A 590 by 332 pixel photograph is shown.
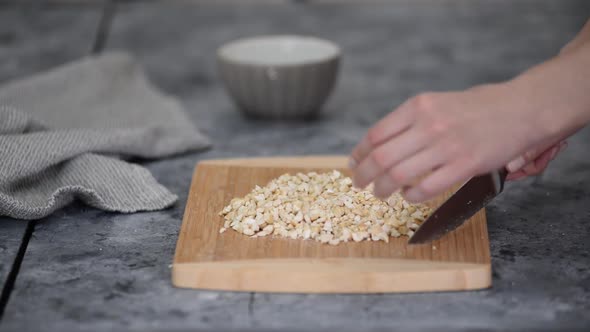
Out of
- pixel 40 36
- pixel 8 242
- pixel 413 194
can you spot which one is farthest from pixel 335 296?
pixel 40 36

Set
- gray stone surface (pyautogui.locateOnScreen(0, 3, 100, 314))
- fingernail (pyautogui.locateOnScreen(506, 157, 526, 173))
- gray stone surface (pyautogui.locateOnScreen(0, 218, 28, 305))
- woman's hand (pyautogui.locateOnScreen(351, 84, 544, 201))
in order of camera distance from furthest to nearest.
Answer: gray stone surface (pyautogui.locateOnScreen(0, 3, 100, 314)) → fingernail (pyautogui.locateOnScreen(506, 157, 526, 173)) → gray stone surface (pyautogui.locateOnScreen(0, 218, 28, 305)) → woman's hand (pyautogui.locateOnScreen(351, 84, 544, 201))

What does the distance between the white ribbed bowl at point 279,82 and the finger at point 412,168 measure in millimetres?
647

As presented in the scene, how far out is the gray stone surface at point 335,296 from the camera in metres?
0.90

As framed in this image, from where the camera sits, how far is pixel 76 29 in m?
2.20

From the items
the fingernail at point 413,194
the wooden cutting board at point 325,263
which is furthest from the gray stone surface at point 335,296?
the fingernail at point 413,194

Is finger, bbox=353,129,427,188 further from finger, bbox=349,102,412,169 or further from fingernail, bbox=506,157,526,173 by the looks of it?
fingernail, bbox=506,157,526,173

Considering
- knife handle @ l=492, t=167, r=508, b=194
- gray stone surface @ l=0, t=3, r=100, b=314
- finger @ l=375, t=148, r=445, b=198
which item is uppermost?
finger @ l=375, t=148, r=445, b=198

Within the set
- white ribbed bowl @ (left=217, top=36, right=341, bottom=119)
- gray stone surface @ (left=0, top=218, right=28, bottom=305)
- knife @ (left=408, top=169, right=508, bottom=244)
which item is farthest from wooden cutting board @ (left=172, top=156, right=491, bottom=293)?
white ribbed bowl @ (left=217, top=36, right=341, bottom=119)

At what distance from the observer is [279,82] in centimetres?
153

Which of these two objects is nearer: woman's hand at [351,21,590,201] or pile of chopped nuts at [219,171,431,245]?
woman's hand at [351,21,590,201]

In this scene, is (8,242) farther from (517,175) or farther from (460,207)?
(517,175)

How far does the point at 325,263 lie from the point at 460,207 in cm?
20

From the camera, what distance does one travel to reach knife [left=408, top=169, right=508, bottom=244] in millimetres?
1022

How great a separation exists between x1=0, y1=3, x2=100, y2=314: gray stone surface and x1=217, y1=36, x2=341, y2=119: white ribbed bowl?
1.85 ft
